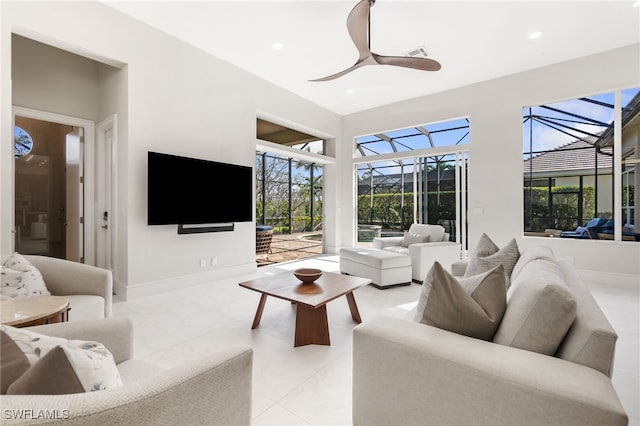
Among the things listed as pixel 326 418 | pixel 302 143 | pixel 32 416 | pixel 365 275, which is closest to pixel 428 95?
pixel 302 143

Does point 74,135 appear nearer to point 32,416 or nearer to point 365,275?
point 365,275

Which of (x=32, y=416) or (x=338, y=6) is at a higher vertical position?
(x=338, y=6)

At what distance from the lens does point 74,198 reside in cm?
407

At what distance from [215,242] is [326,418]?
3.19 m

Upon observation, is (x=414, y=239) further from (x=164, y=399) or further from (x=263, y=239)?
(x=164, y=399)

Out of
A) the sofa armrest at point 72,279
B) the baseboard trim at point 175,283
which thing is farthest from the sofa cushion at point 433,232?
the sofa armrest at point 72,279

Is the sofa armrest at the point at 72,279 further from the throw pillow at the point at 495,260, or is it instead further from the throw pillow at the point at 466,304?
the throw pillow at the point at 495,260

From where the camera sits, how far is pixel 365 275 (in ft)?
13.3

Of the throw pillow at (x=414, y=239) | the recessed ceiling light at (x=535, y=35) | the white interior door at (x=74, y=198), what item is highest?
the recessed ceiling light at (x=535, y=35)

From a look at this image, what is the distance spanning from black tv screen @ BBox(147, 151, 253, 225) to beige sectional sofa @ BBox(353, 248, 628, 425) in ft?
10.2

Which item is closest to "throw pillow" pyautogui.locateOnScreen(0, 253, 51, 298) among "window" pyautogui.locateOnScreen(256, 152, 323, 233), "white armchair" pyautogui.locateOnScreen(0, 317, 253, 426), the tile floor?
the tile floor

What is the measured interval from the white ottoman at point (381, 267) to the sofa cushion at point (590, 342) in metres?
2.72

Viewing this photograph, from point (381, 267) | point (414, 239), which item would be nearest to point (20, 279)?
point (381, 267)

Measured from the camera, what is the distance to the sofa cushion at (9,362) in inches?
24.9
